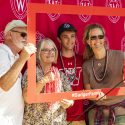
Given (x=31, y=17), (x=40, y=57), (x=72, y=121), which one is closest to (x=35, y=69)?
(x=40, y=57)

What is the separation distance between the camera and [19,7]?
248 cm

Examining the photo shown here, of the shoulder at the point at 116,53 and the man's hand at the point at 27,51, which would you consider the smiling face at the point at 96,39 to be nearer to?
the shoulder at the point at 116,53

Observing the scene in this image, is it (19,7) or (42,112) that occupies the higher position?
(19,7)

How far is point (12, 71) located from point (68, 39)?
25.2 inches

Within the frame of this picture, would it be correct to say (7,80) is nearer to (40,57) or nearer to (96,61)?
(40,57)

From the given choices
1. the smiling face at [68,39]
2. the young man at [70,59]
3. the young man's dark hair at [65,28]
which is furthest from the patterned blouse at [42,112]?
the young man's dark hair at [65,28]

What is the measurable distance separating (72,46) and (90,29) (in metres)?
0.16

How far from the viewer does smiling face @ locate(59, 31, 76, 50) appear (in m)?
2.34

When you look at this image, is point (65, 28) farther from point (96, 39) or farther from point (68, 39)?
point (96, 39)

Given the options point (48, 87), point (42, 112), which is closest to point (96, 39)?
point (48, 87)

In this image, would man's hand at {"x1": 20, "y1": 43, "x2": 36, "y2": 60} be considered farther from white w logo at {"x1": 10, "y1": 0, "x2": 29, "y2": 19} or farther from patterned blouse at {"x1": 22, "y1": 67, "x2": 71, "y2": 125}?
white w logo at {"x1": 10, "y1": 0, "x2": 29, "y2": 19}

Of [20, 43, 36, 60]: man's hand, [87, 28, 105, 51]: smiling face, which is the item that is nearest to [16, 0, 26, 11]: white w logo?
[87, 28, 105, 51]: smiling face

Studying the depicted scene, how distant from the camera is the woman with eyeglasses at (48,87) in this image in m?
2.09

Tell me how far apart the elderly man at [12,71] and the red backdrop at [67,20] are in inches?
7.6
